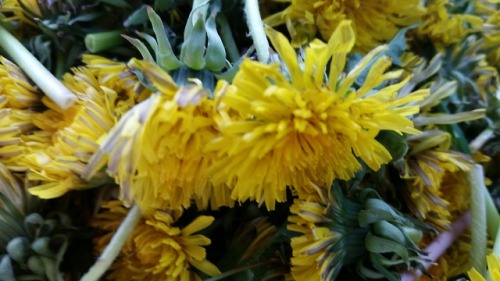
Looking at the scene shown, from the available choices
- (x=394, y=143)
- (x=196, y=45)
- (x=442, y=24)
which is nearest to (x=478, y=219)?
(x=394, y=143)

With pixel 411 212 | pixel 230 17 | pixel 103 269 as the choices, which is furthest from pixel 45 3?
pixel 411 212

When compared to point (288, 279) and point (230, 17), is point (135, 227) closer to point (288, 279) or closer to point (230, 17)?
point (288, 279)

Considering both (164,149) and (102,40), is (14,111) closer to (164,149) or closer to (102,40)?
(102,40)

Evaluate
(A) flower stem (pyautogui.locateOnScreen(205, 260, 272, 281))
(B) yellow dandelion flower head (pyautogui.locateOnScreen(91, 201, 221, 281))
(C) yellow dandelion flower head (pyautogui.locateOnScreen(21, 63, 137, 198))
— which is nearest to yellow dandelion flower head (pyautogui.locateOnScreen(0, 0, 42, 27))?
(C) yellow dandelion flower head (pyautogui.locateOnScreen(21, 63, 137, 198))

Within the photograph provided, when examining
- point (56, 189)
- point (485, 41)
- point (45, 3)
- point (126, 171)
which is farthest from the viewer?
point (485, 41)

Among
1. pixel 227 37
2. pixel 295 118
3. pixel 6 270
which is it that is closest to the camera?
pixel 295 118

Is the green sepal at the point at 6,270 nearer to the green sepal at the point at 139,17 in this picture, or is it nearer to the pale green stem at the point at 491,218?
the green sepal at the point at 139,17

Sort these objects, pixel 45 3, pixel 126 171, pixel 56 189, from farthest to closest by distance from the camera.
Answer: pixel 45 3
pixel 56 189
pixel 126 171
